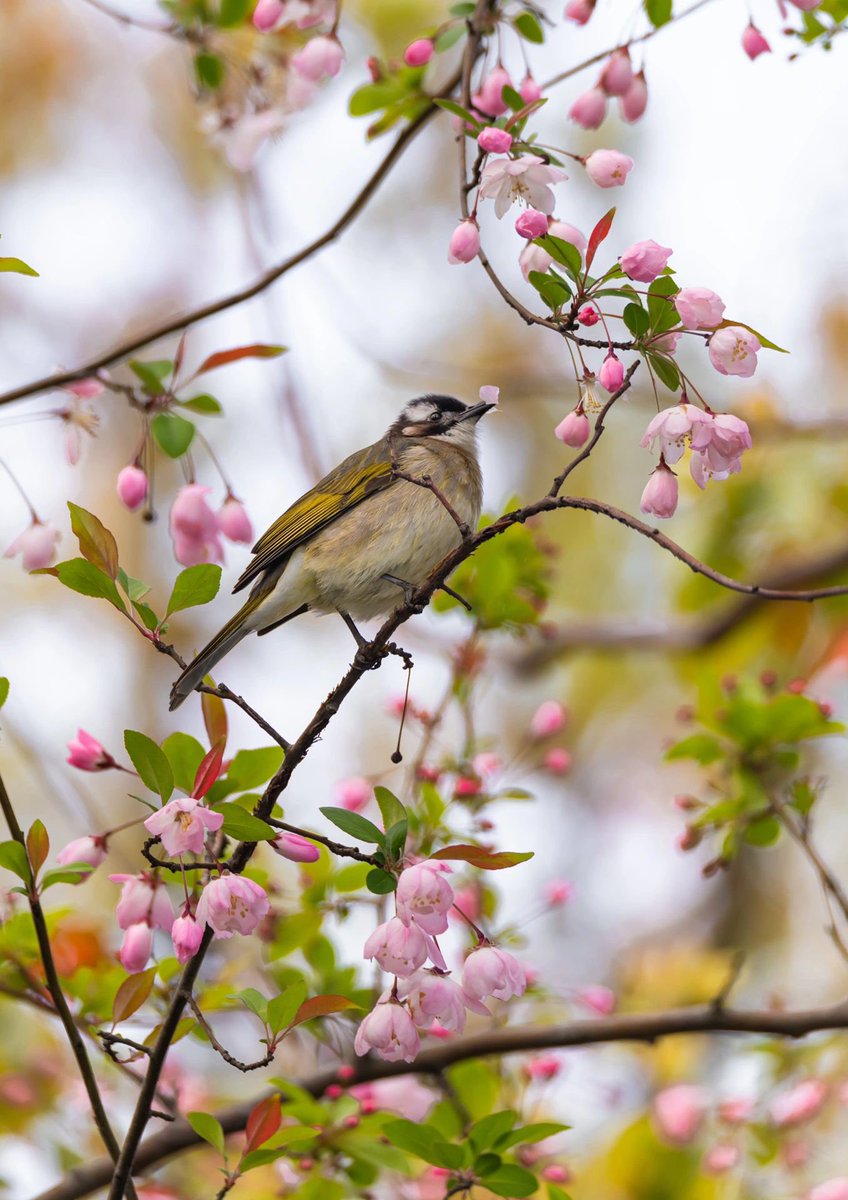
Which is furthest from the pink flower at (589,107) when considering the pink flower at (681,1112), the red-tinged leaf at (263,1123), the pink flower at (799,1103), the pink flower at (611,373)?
the pink flower at (681,1112)

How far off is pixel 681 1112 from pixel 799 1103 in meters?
0.48

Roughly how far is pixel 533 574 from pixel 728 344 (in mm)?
1625

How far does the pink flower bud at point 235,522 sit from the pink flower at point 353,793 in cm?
73

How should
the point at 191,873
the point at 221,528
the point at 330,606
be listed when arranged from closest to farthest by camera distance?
the point at 191,873
the point at 221,528
the point at 330,606

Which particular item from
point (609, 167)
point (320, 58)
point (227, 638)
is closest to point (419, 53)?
point (320, 58)

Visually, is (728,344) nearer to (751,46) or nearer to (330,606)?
→ (751,46)

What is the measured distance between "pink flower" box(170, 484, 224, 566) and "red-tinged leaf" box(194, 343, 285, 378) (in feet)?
1.06

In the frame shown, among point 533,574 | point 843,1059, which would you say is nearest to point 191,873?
point 533,574

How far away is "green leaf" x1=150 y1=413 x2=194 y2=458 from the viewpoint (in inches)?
108

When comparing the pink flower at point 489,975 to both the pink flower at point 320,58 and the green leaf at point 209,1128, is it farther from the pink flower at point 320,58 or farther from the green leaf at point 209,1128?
the pink flower at point 320,58

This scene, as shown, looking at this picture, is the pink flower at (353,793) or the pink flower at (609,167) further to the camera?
the pink flower at (353,793)

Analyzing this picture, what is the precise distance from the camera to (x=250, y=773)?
2371 mm

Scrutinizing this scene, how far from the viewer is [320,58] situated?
3.38 metres

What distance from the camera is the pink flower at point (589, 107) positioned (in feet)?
10.1
